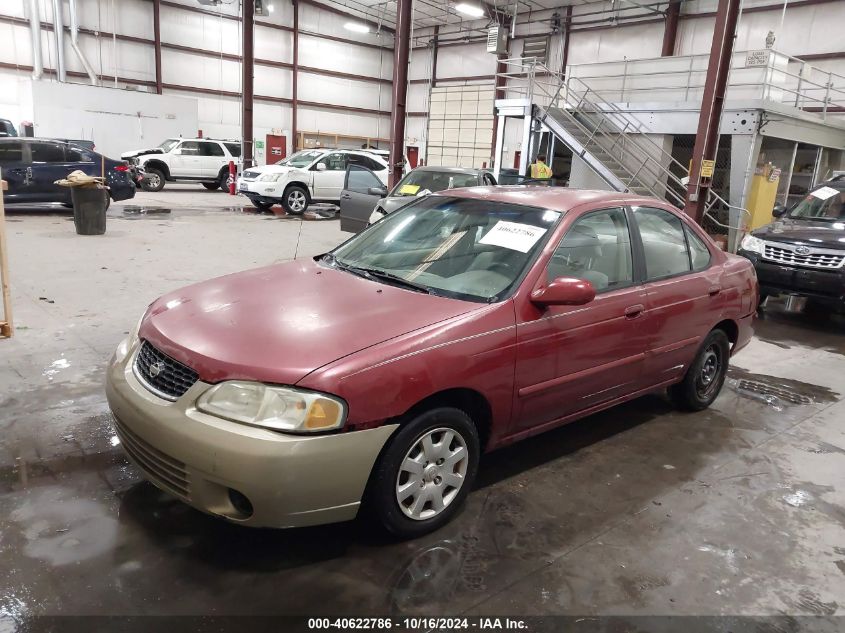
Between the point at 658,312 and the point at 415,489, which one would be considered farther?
the point at 658,312

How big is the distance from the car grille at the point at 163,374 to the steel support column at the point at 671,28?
2177 centimetres

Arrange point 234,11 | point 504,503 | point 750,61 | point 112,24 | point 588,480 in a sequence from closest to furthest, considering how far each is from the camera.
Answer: point 504,503, point 588,480, point 750,61, point 112,24, point 234,11

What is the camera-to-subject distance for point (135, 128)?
21156mm

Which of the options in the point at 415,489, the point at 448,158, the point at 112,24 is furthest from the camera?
the point at 112,24

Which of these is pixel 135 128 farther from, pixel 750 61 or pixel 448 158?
pixel 750 61

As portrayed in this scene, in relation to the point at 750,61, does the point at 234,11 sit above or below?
above

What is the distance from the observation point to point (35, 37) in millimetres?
21062

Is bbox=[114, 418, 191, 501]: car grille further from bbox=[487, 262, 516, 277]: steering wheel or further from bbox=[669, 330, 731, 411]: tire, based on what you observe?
bbox=[669, 330, 731, 411]: tire

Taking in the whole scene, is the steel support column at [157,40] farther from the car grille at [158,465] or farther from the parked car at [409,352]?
the car grille at [158,465]

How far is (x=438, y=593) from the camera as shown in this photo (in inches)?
93.3

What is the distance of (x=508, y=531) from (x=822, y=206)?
741 cm

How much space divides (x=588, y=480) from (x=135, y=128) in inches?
866

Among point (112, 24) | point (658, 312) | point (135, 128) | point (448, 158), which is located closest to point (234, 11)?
point (112, 24)

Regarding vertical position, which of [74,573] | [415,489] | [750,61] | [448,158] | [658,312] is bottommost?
[74,573]
